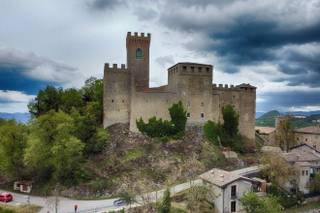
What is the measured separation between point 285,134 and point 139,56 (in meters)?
32.1

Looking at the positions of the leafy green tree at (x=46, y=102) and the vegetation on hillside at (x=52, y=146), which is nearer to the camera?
the vegetation on hillside at (x=52, y=146)

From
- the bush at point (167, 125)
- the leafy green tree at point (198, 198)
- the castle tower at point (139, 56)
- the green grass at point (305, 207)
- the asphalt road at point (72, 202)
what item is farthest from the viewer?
the castle tower at point (139, 56)

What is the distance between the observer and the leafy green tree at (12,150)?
43.7m

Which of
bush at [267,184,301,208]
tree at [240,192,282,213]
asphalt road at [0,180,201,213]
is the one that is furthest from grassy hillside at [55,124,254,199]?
tree at [240,192,282,213]

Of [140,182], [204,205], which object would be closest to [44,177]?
[140,182]

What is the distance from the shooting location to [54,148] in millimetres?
40438

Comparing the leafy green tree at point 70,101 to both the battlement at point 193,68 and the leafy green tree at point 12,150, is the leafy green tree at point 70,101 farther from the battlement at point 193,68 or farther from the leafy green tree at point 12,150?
the battlement at point 193,68

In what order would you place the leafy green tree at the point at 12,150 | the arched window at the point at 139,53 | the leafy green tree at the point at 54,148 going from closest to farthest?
1. the leafy green tree at the point at 54,148
2. the leafy green tree at the point at 12,150
3. the arched window at the point at 139,53

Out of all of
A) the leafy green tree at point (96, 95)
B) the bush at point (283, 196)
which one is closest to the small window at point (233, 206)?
the bush at point (283, 196)

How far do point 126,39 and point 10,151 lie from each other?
80.6 ft

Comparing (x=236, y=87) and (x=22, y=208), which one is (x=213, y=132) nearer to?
(x=236, y=87)

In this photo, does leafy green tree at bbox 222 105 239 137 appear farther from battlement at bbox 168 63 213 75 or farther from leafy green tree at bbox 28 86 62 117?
leafy green tree at bbox 28 86 62 117

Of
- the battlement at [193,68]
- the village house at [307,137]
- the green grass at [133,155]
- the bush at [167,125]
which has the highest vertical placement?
the battlement at [193,68]

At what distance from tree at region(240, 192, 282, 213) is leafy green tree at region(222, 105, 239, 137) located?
16166 mm
